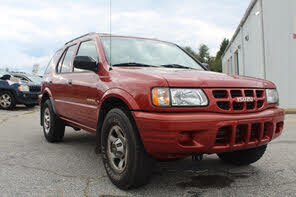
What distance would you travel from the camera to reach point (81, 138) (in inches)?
238

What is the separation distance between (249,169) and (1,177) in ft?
9.44

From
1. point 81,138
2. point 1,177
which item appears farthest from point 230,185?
point 81,138

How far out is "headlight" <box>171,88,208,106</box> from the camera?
8.46 ft

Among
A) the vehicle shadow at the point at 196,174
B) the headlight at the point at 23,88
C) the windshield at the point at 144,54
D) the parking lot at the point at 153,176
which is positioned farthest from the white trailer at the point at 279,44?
the headlight at the point at 23,88

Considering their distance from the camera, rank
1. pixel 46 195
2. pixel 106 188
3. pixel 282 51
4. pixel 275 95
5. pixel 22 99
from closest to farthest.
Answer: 1. pixel 46 195
2. pixel 106 188
3. pixel 275 95
4. pixel 282 51
5. pixel 22 99

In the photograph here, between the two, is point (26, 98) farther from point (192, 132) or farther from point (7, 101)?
point (192, 132)

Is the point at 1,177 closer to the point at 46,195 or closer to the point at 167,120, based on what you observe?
the point at 46,195

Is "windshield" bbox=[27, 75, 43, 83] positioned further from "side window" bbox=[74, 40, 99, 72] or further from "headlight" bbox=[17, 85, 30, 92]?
"side window" bbox=[74, 40, 99, 72]

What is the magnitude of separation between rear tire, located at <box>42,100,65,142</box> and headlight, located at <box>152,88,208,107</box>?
10.3 feet

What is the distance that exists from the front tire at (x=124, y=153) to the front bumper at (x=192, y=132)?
0.11 meters

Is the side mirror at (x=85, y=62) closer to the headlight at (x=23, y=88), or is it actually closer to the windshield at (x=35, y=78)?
the headlight at (x=23, y=88)

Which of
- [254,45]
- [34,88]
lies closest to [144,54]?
[34,88]

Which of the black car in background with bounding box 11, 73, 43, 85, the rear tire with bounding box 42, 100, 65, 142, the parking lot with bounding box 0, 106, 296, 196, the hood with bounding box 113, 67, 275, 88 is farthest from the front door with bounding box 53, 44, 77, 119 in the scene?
the black car in background with bounding box 11, 73, 43, 85

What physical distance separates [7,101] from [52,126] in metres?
8.13
